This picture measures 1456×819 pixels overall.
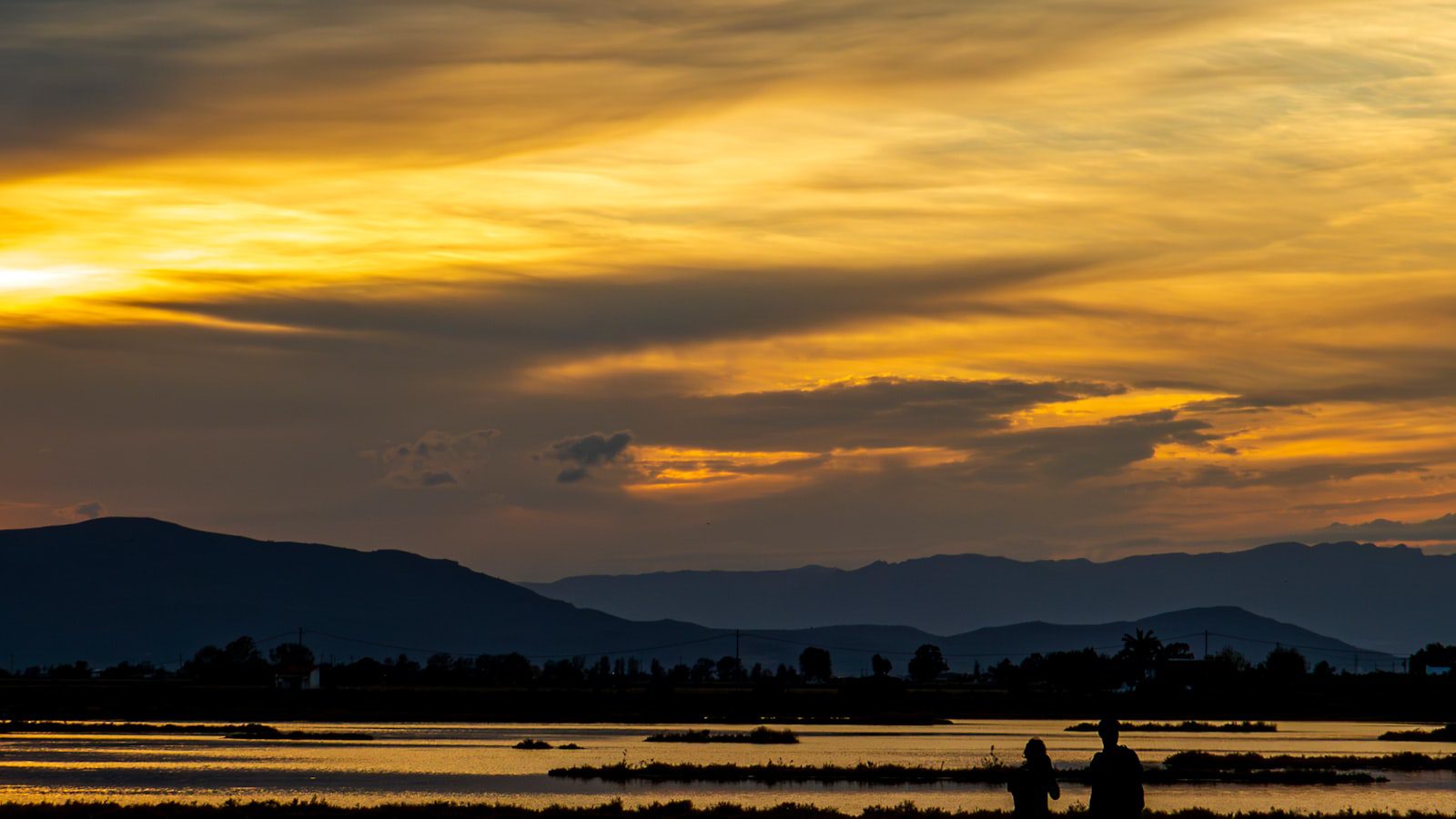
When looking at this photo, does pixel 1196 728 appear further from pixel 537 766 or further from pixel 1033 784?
pixel 1033 784

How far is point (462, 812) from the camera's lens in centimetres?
5653

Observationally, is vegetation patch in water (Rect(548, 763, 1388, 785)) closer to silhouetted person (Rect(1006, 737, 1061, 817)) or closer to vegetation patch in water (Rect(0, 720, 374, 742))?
vegetation patch in water (Rect(0, 720, 374, 742))

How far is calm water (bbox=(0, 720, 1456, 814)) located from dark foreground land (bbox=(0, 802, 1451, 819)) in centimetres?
486

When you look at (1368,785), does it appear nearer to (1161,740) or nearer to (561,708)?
(1161,740)

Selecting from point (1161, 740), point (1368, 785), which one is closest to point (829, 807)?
point (1368, 785)

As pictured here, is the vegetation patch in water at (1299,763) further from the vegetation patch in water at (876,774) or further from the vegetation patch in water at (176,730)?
the vegetation patch in water at (176,730)

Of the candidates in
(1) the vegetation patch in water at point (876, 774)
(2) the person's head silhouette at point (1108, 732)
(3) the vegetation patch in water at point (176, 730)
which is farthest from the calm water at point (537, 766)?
(2) the person's head silhouette at point (1108, 732)

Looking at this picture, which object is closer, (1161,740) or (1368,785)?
(1368,785)

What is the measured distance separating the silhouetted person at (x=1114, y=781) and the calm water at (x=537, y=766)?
106 ft

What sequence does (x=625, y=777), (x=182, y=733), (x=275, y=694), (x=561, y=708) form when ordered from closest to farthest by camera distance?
(x=625, y=777) → (x=182, y=733) → (x=561, y=708) → (x=275, y=694)

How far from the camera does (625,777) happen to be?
3152 inches

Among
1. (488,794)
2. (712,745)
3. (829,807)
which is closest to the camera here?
(829,807)

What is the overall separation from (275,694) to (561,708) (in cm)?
3474

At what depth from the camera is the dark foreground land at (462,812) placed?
54.6 metres
